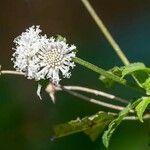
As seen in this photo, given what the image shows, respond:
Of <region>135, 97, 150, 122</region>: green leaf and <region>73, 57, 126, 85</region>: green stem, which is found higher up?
<region>73, 57, 126, 85</region>: green stem

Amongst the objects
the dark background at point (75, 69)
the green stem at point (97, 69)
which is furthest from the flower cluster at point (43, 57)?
the dark background at point (75, 69)

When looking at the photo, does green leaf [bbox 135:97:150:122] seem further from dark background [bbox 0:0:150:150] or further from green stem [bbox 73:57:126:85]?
dark background [bbox 0:0:150:150]

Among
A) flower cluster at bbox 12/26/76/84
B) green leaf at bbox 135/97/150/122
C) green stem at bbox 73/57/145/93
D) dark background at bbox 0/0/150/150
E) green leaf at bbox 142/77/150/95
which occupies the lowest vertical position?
green leaf at bbox 135/97/150/122

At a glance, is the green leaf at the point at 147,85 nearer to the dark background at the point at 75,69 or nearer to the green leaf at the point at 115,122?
the green leaf at the point at 115,122

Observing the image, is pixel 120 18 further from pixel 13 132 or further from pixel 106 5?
pixel 13 132

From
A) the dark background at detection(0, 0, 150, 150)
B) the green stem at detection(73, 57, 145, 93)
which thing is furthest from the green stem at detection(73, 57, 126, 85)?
the dark background at detection(0, 0, 150, 150)

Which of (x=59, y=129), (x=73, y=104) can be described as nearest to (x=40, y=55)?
(x=59, y=129)
